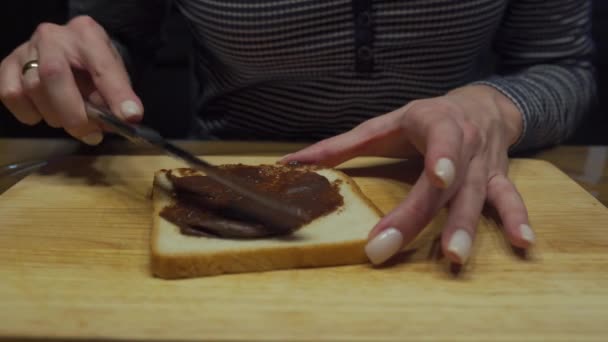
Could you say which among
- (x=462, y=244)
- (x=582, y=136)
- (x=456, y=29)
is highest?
(x=456, y=29)

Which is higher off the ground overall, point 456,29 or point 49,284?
point 456,29

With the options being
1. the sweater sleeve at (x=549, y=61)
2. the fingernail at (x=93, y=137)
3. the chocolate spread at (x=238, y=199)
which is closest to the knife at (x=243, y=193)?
the chocolate spread at (x=238, y=199)

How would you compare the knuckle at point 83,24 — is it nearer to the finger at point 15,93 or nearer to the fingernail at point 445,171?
the finger at point 15,93

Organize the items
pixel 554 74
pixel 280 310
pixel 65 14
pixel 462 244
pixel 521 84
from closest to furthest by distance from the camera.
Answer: pixel 280 310, pixel 462 244, pixel 521 84, pixel 554 74, pixel 65 14

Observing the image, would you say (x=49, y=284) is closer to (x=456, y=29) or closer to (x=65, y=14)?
(x=456, y=29)

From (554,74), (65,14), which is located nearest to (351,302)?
(554,74)

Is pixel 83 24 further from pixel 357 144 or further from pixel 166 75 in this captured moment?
pixel 166 75

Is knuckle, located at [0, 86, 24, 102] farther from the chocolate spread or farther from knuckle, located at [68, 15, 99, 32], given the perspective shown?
the chocolate spread

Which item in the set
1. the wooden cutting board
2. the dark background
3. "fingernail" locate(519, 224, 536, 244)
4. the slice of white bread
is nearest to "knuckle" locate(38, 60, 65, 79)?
the wooden cutting board

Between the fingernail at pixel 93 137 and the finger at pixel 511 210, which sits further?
the fingernail at pixel 93 137
